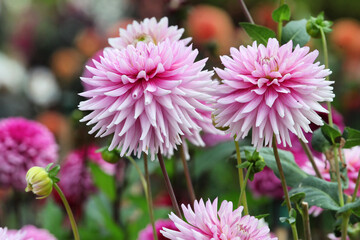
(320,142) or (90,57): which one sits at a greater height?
(90,57)

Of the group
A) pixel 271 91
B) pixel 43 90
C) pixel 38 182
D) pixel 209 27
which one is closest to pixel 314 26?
pixel 271 91

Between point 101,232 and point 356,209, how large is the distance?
55 cm

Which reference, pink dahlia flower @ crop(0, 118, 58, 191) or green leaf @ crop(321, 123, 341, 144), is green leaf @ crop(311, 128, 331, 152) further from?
pink dahlia flower @ crop(0, 118, 58, 191)

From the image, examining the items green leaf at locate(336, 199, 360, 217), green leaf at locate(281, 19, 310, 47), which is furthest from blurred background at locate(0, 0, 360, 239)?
green leaf at locate(336, 199, 360, 217)

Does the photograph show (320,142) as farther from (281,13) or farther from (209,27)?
(209,27)

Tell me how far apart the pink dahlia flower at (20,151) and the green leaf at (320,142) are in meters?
0.48

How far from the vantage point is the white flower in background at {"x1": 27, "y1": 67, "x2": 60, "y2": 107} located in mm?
2396

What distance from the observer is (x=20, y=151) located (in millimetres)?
864

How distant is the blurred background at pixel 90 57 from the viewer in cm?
95

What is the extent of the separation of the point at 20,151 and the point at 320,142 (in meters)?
0.51

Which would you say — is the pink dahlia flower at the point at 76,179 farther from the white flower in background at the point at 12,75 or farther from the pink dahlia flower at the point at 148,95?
the white flower in background at the point at 12,75

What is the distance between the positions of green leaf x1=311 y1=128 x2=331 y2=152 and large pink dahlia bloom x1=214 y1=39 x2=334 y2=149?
12 cm

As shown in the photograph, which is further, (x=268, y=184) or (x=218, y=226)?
(x=268, y=184)

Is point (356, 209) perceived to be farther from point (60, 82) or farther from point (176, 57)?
point (60, 82)
